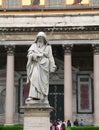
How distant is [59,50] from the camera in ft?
136

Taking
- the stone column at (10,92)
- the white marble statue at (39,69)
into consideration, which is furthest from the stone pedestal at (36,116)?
the stone column at (10,92)

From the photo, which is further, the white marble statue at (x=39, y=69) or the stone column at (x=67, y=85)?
the stone column at (x=67, y=85)

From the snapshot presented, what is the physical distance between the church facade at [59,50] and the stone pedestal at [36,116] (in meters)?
21.9

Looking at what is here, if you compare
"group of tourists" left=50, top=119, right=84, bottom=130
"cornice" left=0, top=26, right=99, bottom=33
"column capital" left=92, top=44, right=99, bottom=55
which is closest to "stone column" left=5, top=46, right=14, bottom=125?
"cornice" left=0, top=26, right=99, bottom=33

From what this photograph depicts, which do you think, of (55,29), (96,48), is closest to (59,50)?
(55,29)

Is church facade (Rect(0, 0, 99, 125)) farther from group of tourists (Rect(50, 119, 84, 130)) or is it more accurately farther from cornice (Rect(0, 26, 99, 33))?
group of tourists (Rect(50, 119, 84, 130))

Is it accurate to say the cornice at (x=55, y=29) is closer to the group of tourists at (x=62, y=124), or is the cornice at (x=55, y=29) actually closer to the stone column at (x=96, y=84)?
the stone column at (x=96, y=84)

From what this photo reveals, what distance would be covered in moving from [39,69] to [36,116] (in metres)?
1.56

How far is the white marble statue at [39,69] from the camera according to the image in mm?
14281

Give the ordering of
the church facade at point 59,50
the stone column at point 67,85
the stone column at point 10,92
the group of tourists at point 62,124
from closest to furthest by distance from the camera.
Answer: the group of tourists at point 62,124
the stone column at point 67,85
the stone column at point 10,92
the church facade at point 59,50

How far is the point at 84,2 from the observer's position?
136 ft

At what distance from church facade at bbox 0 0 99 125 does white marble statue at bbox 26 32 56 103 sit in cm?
2163

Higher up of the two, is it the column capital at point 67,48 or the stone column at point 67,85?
the column capital at point 67,48

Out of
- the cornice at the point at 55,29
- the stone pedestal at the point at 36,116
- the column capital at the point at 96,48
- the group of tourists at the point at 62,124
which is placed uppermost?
the cornice at the point at 55,29
